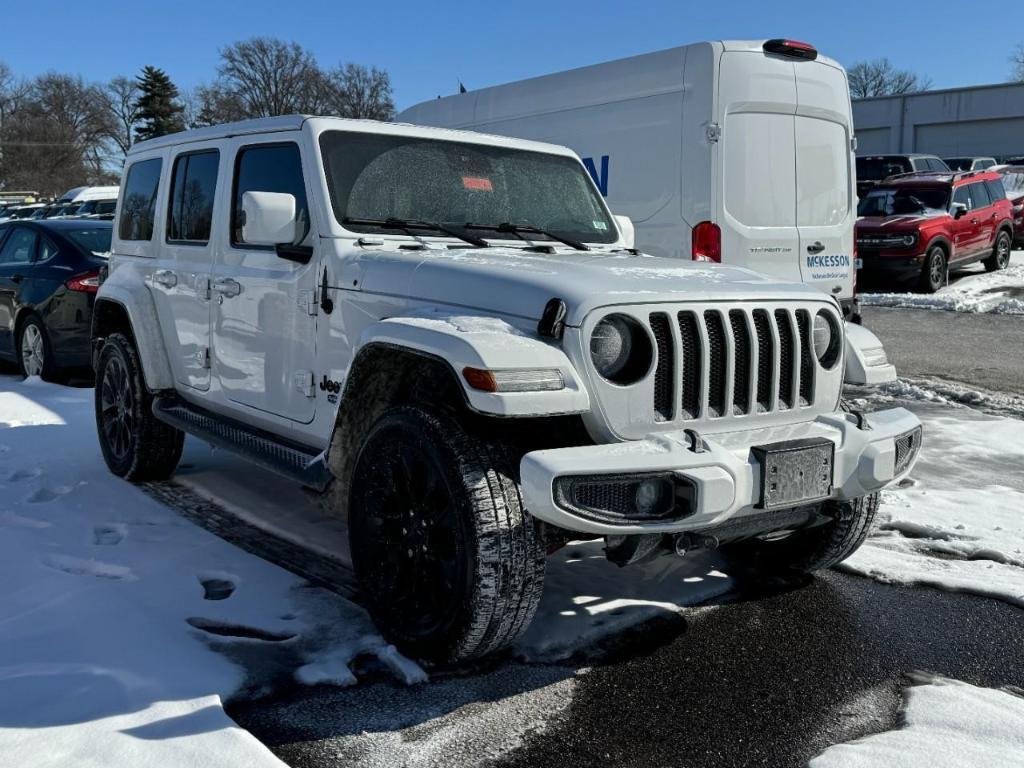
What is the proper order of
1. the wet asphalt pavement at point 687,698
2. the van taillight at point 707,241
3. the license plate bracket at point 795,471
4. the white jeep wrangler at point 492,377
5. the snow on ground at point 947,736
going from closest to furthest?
the snow on ground at point 947,736
the wet asphalt pavement at point 687,698
the white jeep wrangler at point 492,377
the license plate bracket at point 795,471
the van taillight at point 707,241

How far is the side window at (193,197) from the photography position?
17.7 ft

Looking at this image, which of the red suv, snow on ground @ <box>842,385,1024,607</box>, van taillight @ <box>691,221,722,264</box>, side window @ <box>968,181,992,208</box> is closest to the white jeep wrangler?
snow on ground @ <box>842,385,1024,607</box>

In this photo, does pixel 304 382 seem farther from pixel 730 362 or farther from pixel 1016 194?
pixel 1016 194

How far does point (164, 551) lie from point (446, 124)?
26.6 ft

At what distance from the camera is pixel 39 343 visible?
938 cm

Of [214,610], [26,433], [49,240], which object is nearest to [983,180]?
[49,240]

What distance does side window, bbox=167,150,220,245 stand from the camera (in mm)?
5387

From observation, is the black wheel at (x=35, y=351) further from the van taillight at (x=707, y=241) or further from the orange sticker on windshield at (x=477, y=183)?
the orange sticker on windshield at (x=477, y=183)

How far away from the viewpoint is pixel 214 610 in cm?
407

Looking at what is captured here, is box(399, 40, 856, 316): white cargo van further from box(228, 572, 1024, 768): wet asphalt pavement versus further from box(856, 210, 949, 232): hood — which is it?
box(856, 210, 949, 232): hood

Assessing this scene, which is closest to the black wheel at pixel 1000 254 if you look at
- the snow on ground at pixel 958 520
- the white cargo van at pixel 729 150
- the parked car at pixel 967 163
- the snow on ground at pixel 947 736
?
the white cargo van at pixel 729 150

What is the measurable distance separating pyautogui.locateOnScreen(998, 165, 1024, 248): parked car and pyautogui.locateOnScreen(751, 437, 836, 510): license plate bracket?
1977 centimetres

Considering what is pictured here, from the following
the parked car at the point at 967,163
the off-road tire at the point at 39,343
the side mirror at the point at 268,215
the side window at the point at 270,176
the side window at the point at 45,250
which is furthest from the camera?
the parked car at the point at 967,163

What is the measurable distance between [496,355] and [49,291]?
724cm
